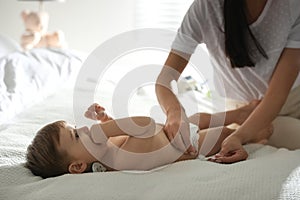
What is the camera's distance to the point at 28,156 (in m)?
1.04

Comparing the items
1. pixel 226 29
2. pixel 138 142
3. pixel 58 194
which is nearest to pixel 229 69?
pixel 226 29

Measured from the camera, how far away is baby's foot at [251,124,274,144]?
1234mm

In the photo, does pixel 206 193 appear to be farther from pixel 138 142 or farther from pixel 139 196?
pixel 138 142

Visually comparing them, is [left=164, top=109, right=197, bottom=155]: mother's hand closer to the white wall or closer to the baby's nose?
the baby's nose

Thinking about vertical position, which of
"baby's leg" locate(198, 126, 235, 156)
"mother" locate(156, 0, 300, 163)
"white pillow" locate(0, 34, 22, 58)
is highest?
"mother" locate(156, 0, 300, 163)

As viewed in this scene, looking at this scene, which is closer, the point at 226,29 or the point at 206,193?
the point at 206,193

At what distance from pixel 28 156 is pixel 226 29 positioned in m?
0.68

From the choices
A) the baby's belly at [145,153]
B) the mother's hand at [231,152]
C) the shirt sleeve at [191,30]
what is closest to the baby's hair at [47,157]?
the baby's belly at [145,153]

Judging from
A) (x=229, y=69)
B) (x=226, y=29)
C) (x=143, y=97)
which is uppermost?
(x=226, y=29)

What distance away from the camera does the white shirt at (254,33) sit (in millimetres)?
1279

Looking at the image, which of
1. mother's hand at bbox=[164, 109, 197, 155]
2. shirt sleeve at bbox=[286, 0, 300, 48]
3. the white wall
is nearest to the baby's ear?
mother's hand at bbox=[164, 109, 197, 155]

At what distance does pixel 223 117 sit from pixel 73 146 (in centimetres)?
51

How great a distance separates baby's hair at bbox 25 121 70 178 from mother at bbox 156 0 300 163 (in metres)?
0.29

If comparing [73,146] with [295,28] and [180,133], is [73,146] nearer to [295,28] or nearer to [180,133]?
[180,133]
